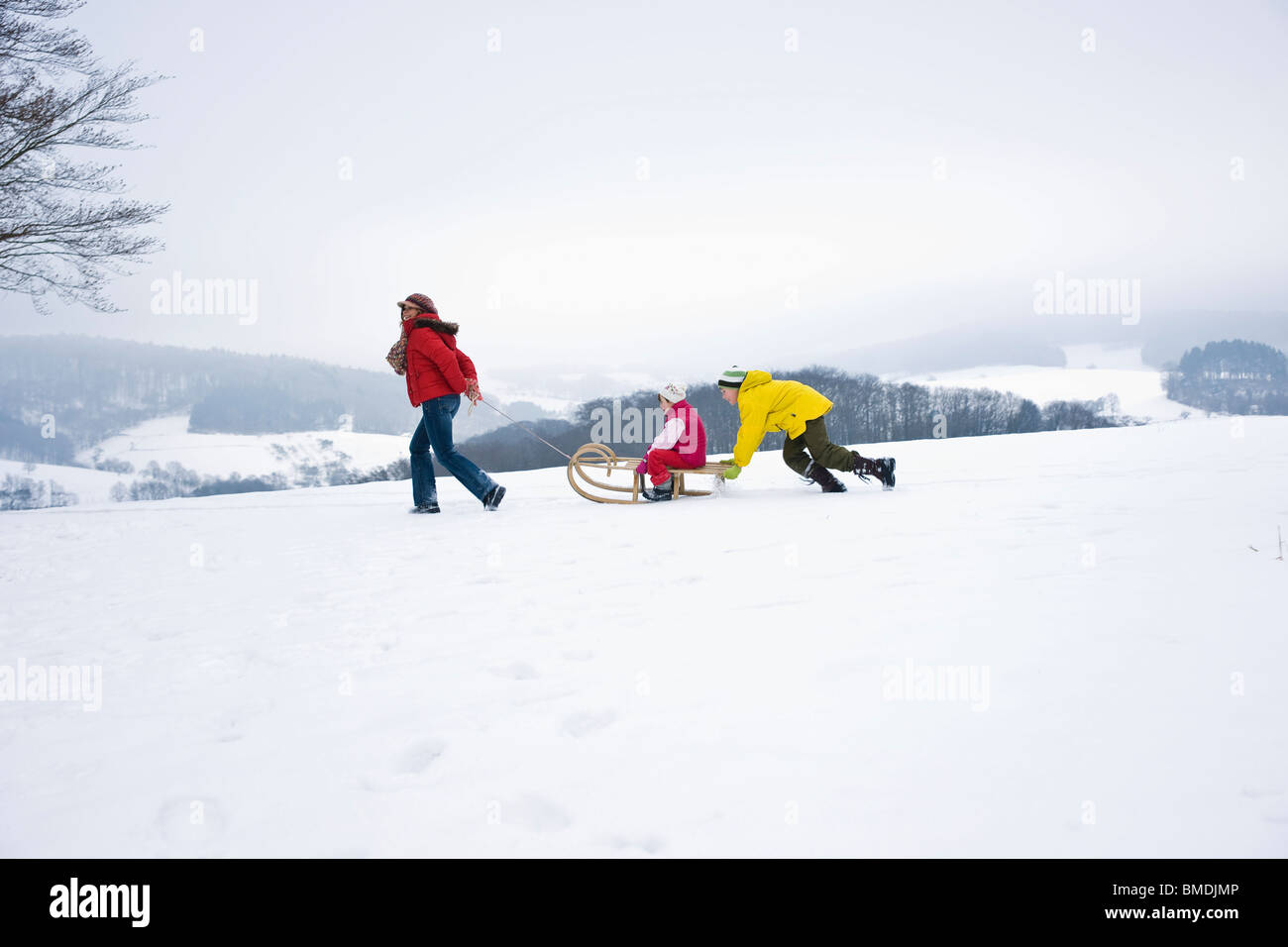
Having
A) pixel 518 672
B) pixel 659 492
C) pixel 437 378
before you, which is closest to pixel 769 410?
pixel 659 492

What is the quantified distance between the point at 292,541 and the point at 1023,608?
5805 millimetres

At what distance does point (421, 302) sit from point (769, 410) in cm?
363

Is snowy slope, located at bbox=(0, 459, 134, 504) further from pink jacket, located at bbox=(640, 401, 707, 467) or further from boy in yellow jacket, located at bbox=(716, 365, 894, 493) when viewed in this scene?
boy in yellow jacket, located at bbox=(716, 365, 894, 493)

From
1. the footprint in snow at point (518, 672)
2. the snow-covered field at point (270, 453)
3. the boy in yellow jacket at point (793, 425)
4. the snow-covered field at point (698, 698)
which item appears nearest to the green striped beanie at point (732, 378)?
the boy in yellow jacket at point (793, 425)

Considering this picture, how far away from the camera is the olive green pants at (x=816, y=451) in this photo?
7.18 metres

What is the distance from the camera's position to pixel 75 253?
36.8 feet

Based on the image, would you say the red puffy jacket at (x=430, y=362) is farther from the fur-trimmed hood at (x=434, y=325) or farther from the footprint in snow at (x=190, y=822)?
the footprint in snow at (x=190, y=822)

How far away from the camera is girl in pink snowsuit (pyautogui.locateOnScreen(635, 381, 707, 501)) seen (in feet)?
24.7

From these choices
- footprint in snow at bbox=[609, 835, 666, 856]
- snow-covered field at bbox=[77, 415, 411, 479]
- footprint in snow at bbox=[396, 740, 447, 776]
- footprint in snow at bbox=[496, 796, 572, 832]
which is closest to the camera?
footprint in snow at bbox=[609, 835, 666, 856]

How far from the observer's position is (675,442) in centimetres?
754

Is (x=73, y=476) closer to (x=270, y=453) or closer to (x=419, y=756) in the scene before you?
(x=270, y=453)

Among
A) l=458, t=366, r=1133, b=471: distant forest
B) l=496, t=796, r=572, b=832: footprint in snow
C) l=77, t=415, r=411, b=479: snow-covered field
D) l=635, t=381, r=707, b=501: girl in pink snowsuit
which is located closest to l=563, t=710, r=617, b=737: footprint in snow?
l=496, t=796, r=572, b=832: footprint in snow

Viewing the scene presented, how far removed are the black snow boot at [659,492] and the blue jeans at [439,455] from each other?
1.63 m

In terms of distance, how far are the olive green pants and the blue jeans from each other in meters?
3.14
